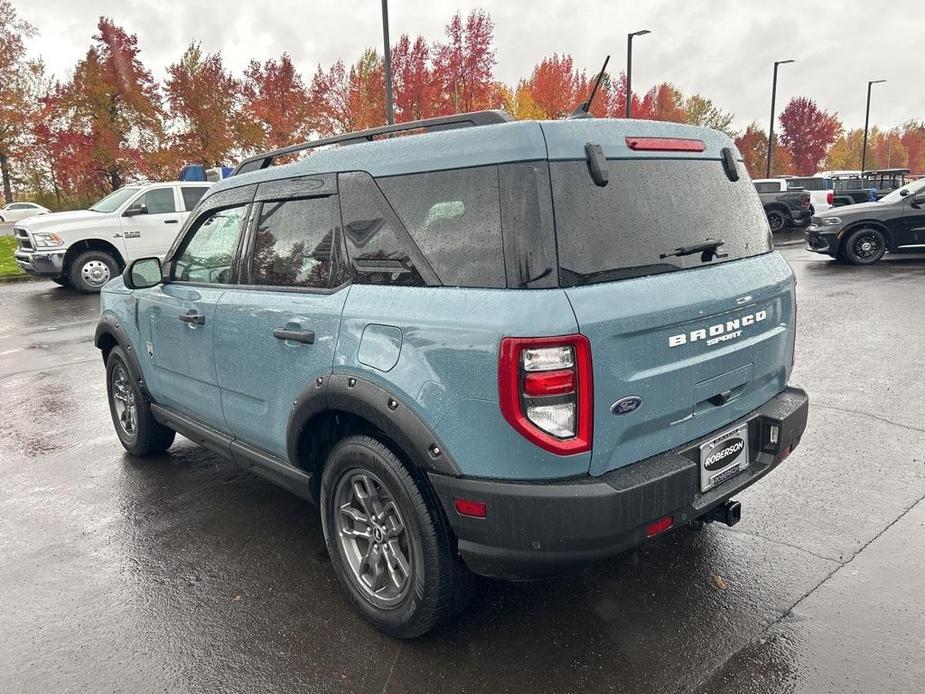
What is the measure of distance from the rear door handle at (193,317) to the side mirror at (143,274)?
53cm

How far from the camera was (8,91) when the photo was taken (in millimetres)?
28250

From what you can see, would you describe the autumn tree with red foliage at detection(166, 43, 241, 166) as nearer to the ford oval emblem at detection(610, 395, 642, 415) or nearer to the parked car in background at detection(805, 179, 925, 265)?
the parked car in background at detection(805, 179, 925, 265)

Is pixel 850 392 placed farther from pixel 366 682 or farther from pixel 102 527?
pixel 102 527

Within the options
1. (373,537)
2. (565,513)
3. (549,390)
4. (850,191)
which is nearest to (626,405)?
(549,390)

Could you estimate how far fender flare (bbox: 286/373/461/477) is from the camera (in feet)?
7.71

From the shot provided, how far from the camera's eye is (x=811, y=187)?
83.0 ft

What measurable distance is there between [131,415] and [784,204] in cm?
2184

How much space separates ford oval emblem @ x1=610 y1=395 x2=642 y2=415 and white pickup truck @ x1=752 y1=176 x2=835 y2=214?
20515mm

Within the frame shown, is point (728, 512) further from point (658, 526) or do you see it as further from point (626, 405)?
point (626, 405)

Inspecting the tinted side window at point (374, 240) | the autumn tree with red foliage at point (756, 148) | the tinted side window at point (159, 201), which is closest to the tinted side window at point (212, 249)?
the tinted side window at point (374, 240)

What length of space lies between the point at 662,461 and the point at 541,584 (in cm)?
101

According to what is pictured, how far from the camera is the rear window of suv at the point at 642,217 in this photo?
89.7 inches

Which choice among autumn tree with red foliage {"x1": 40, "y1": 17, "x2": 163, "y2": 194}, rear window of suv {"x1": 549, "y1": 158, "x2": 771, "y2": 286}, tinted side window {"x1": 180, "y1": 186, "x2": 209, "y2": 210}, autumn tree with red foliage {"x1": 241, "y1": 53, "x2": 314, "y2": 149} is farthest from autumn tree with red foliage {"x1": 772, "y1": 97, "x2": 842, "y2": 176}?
rear window of suv {"x1": 549, "y1": 158, "x2": 771, "y2": 286}

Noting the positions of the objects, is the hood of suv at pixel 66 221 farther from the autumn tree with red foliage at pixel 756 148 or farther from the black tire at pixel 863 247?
the autumn tree with red foliage at pixel 756 148
